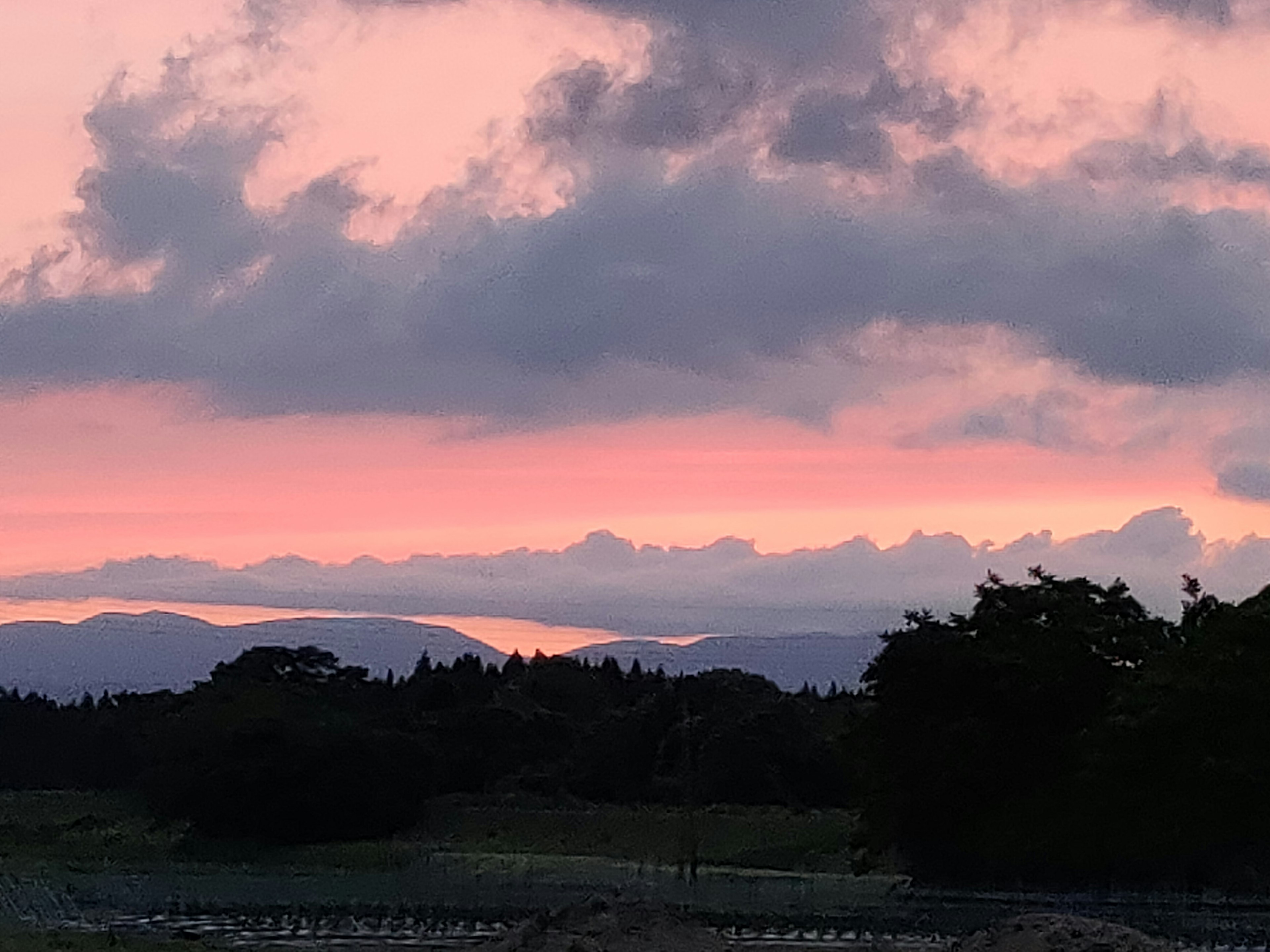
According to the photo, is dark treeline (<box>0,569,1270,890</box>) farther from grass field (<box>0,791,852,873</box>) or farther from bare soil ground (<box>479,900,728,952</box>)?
bare soil ground (<box>479,900,728,952</box>)

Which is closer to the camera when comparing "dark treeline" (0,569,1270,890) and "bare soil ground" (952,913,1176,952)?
"bare soil ground" (952,913,1176,952)

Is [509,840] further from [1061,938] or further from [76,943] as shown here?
[1061,938]

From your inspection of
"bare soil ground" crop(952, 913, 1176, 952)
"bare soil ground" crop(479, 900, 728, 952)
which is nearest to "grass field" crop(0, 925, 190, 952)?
"bare soil ground" crop(479, 900, 728, 952)

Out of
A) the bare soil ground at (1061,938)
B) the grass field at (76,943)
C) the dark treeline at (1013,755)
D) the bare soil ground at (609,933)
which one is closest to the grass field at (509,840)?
the dark treeline at (1013,755)

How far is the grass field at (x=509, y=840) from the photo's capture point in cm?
6378

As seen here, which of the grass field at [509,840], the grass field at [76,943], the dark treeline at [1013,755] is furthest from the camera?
the grass field at [509,840]

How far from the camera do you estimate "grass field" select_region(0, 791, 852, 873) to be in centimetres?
6378

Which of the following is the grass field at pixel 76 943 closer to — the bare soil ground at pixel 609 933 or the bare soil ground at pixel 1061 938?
the bare soil ground at pixel 609 933

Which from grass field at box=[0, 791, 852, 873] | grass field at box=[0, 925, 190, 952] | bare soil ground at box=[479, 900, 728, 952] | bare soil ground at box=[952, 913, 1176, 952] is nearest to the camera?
bare soil ground at box=[952, 913, 1176, 952]

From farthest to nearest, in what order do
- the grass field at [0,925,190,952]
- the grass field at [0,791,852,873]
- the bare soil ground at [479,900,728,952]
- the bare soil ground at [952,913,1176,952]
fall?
the grass field at [0,791,852,873]
the grass field at [0,925,190,952]
the bare soil ground at [479,900,728,952]
the bare soil ground at [952,913,1176,952]

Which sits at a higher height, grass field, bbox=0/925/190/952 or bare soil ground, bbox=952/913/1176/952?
bare soil ground, bbox=952/913/1176/952

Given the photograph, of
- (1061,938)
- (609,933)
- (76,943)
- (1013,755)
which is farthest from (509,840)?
(1061,938)

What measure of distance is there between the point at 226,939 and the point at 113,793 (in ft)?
182

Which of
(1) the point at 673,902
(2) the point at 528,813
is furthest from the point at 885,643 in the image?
(2) the point at 528,813
